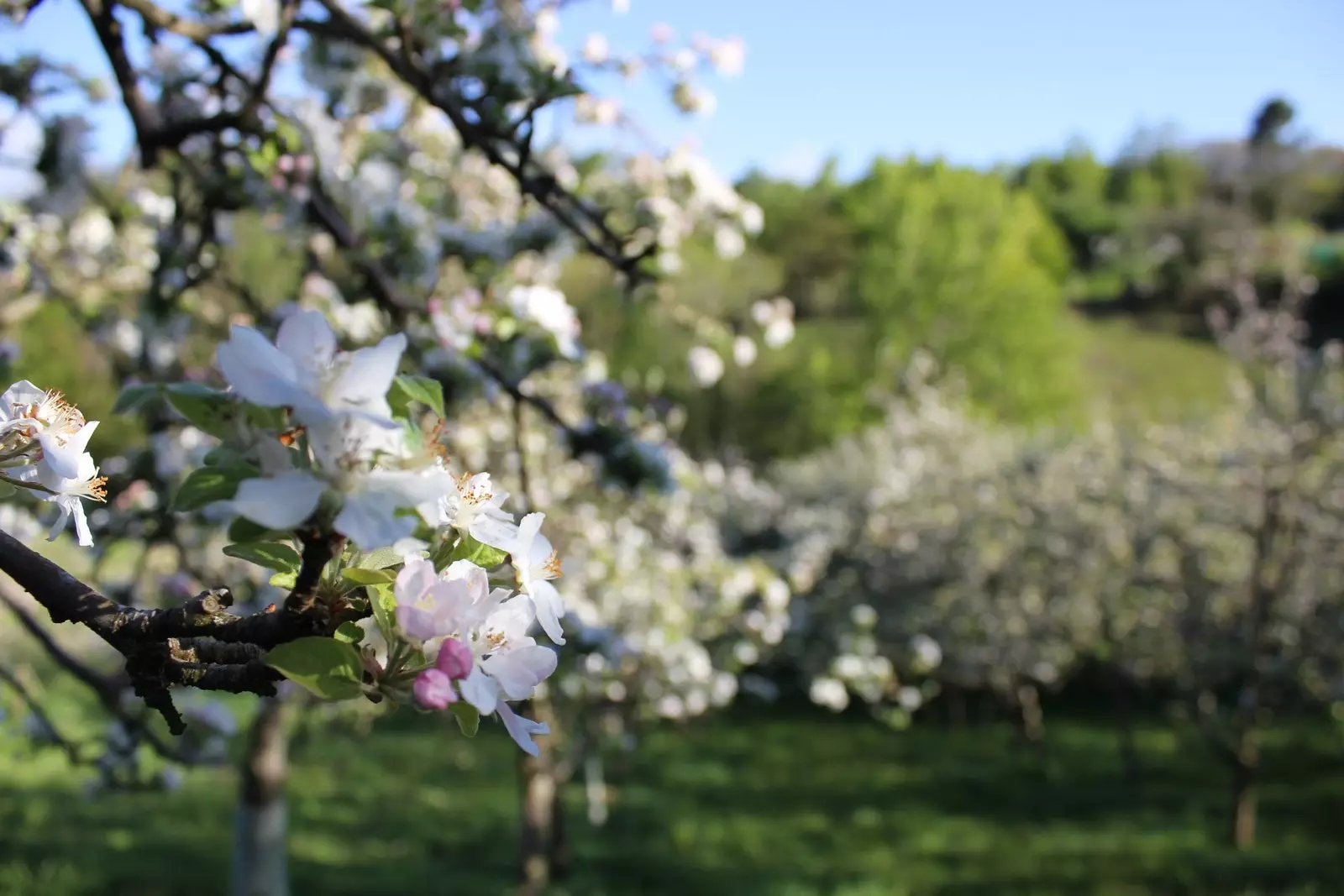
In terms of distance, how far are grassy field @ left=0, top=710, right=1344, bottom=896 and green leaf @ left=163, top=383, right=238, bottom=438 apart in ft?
17.2

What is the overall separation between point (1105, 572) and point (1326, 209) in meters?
43.6

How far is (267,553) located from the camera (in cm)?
82

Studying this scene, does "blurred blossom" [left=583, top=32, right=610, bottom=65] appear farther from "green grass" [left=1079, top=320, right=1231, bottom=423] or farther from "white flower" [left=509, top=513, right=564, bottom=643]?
"green grass" [left=1079, top=320, right=1231, bottom=423]

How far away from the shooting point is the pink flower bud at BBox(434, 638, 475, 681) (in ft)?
2.55

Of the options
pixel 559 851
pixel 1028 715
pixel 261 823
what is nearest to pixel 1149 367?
pixel 1028 715

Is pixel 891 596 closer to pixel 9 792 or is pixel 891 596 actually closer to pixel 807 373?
pixel 9 792

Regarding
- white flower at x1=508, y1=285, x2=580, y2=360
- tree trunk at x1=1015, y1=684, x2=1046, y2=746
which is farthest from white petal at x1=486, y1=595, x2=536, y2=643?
tree trunk at x1=1015, y1=684, x2=1046, y2=746

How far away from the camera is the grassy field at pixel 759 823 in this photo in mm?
5641

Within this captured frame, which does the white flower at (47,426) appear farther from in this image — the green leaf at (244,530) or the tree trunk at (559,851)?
the tree trunk at (559,851)

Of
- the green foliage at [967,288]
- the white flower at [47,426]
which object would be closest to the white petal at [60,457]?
the white flower at [47,426]

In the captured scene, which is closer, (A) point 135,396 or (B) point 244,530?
(B) point 244,530

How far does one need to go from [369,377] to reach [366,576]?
159 millimetres

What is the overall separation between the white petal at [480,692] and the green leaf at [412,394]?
0.67 ft

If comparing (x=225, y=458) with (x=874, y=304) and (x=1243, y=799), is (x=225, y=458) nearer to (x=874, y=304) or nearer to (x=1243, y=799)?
(x=1243, y=799)
